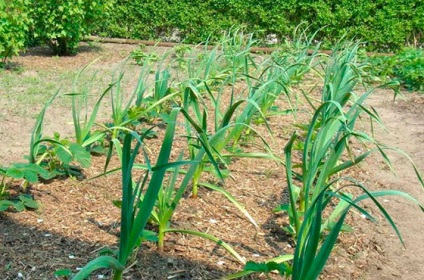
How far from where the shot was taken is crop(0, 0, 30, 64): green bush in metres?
7.40

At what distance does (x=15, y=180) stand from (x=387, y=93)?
5828 millimetres

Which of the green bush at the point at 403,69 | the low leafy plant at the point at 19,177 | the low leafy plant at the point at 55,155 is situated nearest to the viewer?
the low leafy plant at the point at 19,177

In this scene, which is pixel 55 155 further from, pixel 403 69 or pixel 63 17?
pixel 403 69

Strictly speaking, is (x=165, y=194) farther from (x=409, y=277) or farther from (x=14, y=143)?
(x=14, y=143)

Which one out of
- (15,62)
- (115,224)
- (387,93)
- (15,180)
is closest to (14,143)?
(15,180)

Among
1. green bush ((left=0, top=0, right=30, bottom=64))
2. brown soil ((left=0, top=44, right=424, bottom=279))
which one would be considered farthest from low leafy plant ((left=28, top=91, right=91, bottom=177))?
green bush ((left=0, top=0, right=30, bottom=64))

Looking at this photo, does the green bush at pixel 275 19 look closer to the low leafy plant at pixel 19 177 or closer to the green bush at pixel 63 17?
the green bush at pixel 63 17

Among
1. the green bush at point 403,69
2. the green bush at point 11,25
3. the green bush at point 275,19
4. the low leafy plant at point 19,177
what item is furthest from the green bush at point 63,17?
the low leafy plant at point 19,177

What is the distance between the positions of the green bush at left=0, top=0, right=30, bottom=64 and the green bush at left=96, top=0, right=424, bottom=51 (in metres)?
3.65

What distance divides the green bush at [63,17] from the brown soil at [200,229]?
4.78 metres

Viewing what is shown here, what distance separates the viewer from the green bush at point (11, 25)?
7.40 meters

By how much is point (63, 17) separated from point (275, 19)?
175 inches

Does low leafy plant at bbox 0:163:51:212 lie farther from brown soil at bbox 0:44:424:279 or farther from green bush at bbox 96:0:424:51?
green bush at bbox 96:0:424:51

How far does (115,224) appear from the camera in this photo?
3.18 m
